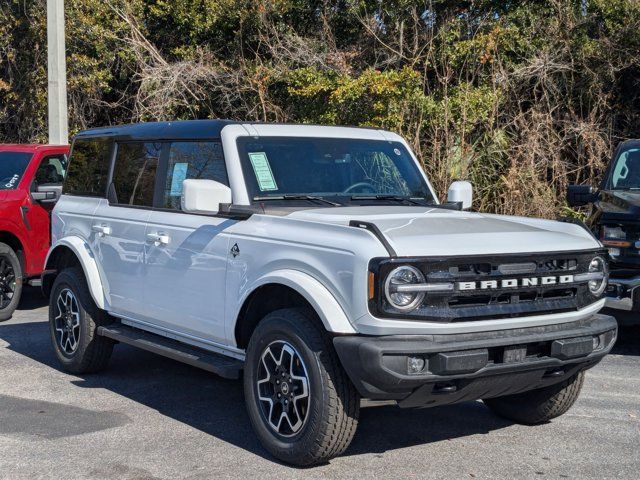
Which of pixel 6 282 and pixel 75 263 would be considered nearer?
pixel 75 263

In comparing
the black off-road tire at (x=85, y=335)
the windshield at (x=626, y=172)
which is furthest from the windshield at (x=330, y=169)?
the windshield at (x=626, y=172)

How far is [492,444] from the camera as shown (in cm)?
554

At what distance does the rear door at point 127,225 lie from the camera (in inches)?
257

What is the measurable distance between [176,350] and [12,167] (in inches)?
206

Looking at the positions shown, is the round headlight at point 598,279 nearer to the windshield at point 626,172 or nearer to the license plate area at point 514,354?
the license plate area at point 514,354

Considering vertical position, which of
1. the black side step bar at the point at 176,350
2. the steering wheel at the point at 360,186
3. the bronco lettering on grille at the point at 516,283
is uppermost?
the steering wheel at the point at 360,186

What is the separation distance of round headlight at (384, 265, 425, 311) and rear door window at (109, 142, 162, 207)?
102 inches

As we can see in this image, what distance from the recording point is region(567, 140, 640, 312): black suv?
782 cm

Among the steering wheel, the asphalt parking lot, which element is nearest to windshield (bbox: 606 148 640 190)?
the asphalt parking lot

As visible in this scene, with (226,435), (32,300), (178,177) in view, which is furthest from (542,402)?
(32,300)

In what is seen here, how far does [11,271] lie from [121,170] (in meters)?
3.51

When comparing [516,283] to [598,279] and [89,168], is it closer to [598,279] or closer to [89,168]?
[598,279]

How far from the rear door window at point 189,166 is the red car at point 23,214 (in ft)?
13.2

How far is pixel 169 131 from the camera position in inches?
260
